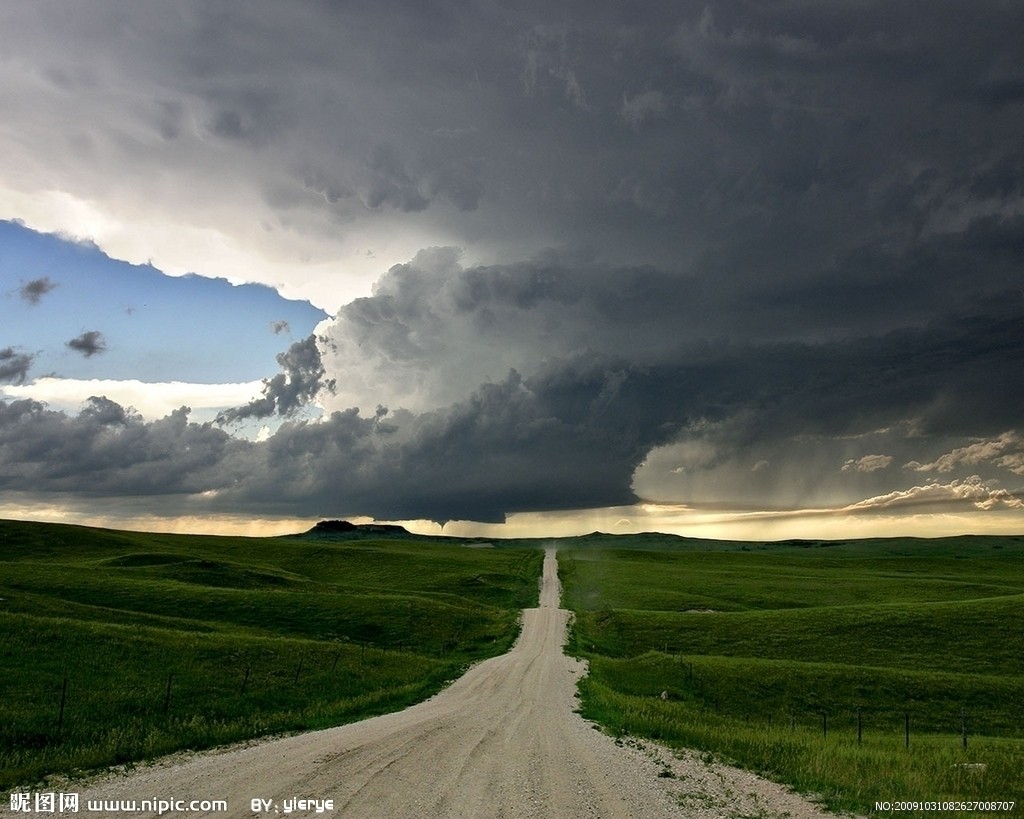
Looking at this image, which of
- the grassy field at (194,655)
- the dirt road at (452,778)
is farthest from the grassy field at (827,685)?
the grassy field at (194,655)

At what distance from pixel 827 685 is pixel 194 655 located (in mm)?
42774

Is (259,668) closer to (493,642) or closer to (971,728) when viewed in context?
(493,642)

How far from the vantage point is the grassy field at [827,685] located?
21750mm

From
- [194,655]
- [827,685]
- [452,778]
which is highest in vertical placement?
[452,778]

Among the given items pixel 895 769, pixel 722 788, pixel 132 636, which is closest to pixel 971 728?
pixel 895 769

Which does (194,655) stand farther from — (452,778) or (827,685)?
(827,685)

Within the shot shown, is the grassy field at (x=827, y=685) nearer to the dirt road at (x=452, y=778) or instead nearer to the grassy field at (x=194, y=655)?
the dirt road at (x=452, y=778)

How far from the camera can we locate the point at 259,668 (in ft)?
126

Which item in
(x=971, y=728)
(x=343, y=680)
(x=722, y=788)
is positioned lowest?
(x=971, y=728)

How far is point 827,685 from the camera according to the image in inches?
1836

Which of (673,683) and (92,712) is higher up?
(92,712)

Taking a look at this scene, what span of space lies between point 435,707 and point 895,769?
19891 mm

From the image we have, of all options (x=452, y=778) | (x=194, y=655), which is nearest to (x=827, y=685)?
(x=452, y=778)

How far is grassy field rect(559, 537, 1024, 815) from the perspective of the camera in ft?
71.4
